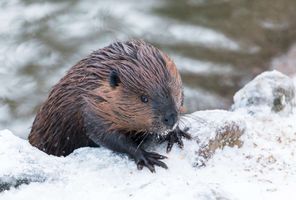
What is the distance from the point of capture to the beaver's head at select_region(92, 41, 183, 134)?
3424 mm

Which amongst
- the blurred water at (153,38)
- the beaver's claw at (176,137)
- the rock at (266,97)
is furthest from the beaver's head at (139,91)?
the blurred water at (153,38)

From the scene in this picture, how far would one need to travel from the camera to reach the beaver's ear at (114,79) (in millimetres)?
3553

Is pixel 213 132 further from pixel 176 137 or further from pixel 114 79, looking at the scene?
pixel 114 79

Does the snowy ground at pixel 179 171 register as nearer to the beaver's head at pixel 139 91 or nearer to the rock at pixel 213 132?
the rock at pixel 213 132

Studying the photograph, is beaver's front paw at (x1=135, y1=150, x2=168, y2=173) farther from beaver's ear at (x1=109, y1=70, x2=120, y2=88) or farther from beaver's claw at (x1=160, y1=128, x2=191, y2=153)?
beaver's ear at (x1=109, y1=70, x2=120, y2=88)

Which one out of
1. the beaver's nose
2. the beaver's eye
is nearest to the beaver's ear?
the beaver's eye

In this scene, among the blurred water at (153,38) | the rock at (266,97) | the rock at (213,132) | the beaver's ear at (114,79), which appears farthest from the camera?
the blurred water at (153,38)

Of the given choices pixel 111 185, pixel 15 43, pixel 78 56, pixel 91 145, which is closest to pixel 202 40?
pixel 78 56

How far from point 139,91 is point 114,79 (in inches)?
5.7

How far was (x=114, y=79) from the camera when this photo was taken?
3.56 metres

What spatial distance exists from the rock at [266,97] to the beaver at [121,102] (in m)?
0.92

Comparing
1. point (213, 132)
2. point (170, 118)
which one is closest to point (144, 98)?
point (170, 118)

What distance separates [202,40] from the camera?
24.8ft

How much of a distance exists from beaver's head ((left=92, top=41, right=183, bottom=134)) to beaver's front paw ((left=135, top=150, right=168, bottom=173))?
0.12 m
